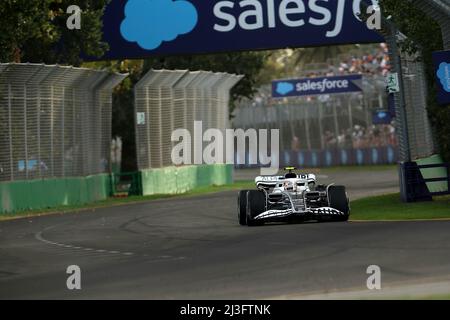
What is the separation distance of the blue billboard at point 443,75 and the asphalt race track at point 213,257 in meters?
2.59

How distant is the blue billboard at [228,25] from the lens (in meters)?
31.1

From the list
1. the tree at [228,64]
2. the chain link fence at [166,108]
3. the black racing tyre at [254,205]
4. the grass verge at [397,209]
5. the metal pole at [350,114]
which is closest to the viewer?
the black racing tyre at [254,205]

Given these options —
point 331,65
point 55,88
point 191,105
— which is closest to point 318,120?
point 331,65

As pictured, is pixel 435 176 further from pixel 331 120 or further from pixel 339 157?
pixel 339 157

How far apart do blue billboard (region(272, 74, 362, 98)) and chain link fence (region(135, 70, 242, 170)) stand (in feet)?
56.5

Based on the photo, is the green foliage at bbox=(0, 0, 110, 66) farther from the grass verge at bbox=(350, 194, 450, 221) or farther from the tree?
the tree

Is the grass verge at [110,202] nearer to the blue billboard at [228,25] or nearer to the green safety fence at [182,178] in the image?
the green safety fence at [182,178]

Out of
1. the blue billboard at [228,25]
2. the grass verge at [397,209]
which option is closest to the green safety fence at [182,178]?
the blue billboard at [228,25]

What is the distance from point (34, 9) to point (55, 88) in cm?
761

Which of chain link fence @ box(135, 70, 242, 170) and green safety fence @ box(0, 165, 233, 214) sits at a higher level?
chain link fence @ box(135, 70, 242, 170)

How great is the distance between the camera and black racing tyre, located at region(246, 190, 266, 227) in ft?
66.0

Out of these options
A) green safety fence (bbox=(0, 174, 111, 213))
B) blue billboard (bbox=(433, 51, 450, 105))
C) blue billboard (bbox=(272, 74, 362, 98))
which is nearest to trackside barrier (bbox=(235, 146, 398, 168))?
blue billboard (bbox=(272, 74, 362, 98))

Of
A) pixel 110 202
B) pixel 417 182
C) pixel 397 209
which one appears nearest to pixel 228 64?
pixel 110 202
